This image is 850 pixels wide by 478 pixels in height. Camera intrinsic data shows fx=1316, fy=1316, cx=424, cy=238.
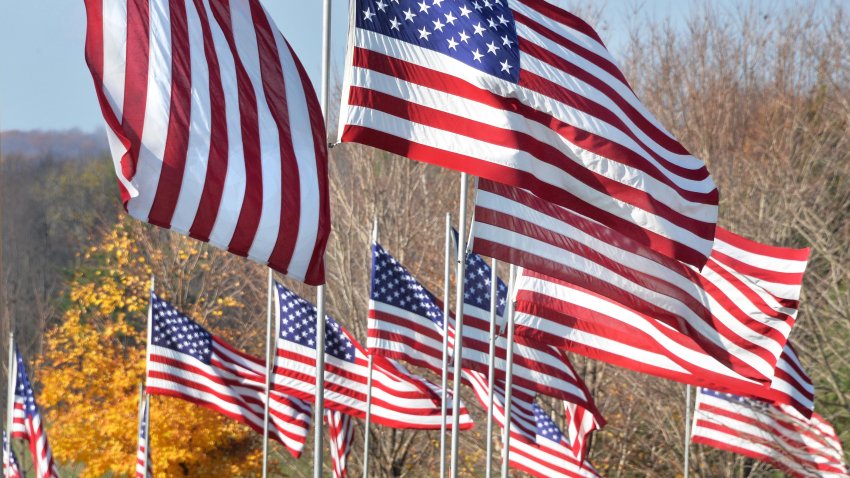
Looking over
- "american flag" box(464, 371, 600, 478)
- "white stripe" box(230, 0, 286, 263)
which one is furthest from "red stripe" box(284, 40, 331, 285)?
"american flag" box(464, 371, 600, 478)

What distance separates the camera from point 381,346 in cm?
1427

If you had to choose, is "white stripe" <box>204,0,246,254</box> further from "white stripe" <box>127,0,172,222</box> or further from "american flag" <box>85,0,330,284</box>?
"white stripe" <box>127,0,172,222</box>

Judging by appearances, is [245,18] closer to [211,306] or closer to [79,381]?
[79,381]

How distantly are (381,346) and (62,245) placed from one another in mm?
34722

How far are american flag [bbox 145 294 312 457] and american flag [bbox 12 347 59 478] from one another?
1.94 m

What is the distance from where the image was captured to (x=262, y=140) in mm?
6434

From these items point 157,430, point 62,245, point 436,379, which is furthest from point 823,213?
point 62,245

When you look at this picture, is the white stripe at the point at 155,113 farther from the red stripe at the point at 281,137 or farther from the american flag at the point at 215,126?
the red stripe at the point at 281,137

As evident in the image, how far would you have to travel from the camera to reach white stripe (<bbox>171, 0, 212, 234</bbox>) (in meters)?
5.97

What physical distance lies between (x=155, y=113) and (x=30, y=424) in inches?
520

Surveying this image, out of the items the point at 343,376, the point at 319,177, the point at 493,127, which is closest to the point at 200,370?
the point at 343,376

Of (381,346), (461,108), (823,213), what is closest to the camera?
(461,108)

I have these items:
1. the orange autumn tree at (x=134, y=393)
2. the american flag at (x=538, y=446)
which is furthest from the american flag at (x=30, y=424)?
the american flag at (x=538, y=446)

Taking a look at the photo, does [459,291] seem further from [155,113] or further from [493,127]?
[155,113]
